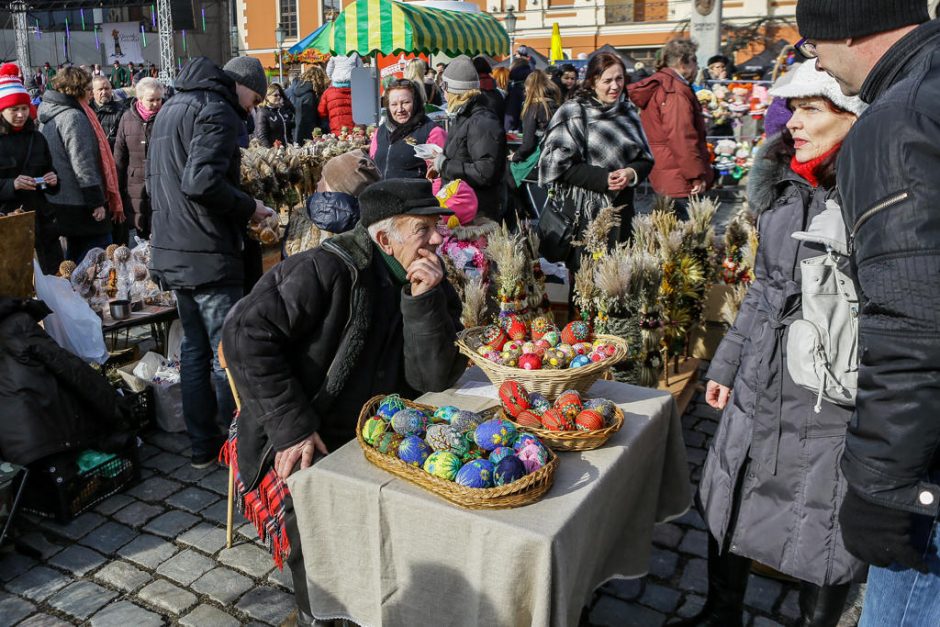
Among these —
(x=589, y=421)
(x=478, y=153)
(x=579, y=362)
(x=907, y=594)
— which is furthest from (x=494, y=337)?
(x=478, y=153)

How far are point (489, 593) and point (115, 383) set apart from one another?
310 cm

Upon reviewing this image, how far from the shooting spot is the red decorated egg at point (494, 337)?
275cm

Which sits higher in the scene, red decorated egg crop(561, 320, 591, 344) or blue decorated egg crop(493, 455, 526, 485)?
red decorated egg crop(561, 320, 591, 344)

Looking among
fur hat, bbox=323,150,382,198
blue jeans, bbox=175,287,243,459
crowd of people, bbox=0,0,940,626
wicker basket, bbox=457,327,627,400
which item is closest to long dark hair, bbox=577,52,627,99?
crowd of people, bbox=0,0,940,626

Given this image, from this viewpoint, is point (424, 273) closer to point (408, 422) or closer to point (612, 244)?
point (408, 422)

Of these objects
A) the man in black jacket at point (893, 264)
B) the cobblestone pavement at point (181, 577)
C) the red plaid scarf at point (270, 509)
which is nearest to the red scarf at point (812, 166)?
the man in black jacket at point (893, 264)

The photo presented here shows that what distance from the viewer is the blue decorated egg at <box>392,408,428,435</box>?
214 centimetres

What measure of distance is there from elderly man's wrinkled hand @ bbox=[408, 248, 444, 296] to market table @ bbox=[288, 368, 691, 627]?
542mm

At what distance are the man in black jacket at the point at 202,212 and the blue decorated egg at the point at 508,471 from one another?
7.39 ft

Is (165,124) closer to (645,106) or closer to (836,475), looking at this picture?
(836,475)

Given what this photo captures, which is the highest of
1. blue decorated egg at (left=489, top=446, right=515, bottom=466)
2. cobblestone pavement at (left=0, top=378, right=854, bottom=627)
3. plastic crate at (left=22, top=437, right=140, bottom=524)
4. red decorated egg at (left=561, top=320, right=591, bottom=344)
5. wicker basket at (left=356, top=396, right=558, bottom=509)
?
red decorated egg at (left=561, top=320, right=591, bottom=344)

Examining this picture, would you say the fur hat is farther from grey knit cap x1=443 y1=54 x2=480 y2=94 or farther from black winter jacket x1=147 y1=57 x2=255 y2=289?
grey knit cap x1=443 y1=54 x2=480 y2=94

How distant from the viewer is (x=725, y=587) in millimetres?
2555

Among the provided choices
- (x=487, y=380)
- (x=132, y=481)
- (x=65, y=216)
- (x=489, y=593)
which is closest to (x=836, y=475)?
(x=489, y=593)
